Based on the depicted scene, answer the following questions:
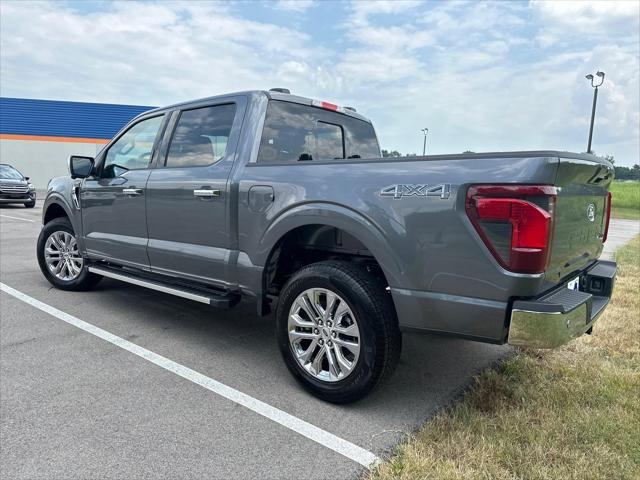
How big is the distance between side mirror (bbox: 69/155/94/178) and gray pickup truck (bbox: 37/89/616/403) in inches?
9.9

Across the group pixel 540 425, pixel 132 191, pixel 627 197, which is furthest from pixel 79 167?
pixel 627 197

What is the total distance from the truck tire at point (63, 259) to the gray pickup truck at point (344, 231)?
2.73 ft

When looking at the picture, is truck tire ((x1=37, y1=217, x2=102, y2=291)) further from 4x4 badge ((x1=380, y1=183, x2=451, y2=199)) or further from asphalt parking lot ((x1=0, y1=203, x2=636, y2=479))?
4x4 badge ((x1=380, y1=183, x2=451, y2=199))

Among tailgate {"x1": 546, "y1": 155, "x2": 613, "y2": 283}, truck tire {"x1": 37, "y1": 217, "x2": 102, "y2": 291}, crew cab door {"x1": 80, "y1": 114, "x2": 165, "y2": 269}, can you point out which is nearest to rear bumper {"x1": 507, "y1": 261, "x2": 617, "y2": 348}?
tailgate {"x1": 546, "y1": 155, "x2": 613, "y2": 283}

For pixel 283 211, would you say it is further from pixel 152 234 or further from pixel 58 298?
pixel 58 298

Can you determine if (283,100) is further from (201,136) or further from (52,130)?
(52,130)

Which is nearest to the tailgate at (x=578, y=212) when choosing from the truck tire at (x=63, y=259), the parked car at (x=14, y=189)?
the truck tire at (x=63, y=259)

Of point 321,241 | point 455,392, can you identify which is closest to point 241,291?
point 321,241

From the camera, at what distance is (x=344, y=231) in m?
3.01

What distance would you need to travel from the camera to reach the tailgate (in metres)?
2.49

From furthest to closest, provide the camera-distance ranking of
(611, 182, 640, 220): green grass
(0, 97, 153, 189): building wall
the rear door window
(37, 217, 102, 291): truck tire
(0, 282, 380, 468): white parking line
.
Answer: (611, 182, 640, 220): green grass → (0, 97, 153, 189): building wall → (37, 217, 102, 291): truck tire → the rear door window → (0, 282, 380, 468): white parking line

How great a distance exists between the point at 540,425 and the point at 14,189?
18.5m

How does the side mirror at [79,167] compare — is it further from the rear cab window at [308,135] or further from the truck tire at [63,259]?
the rear cab window at [308,135]

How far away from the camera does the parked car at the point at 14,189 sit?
16562 mm
